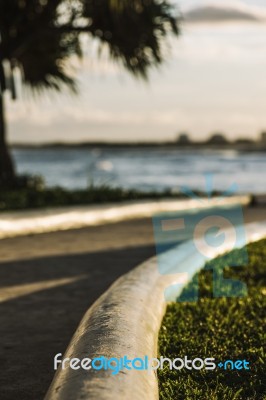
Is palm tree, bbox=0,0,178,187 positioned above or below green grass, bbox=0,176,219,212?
above

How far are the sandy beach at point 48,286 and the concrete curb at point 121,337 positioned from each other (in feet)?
1.48

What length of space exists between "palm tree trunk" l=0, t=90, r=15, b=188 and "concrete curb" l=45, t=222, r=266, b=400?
10151 mm

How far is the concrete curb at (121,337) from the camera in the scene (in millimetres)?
3285

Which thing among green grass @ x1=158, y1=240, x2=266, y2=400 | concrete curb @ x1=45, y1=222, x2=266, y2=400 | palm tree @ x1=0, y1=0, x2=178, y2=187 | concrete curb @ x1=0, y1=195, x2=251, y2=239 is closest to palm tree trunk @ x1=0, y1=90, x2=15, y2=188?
palm tree @ x1=0, y1=0, x2=178, y2=187

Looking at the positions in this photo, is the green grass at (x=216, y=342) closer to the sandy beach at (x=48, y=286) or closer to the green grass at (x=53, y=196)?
the sandy beach at (x=48, y=286)

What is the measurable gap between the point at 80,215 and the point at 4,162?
4.44 meters

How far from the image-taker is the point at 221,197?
17.6 meters

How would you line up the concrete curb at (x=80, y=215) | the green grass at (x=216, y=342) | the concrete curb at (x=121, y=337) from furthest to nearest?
the concrete curb at (x=80, y=215), the green grass at (x=216, y=342), the concrete curb at (x=121, y=337)

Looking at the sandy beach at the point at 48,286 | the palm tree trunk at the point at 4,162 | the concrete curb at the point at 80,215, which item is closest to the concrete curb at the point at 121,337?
the sandy beach at the point at 48,286

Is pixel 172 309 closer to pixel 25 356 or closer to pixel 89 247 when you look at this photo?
pixel 25 356

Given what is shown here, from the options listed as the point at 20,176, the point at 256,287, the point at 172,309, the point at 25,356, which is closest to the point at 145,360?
the point at 25,356

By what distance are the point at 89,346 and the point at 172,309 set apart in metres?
2.16

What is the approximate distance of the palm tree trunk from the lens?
16.2 m

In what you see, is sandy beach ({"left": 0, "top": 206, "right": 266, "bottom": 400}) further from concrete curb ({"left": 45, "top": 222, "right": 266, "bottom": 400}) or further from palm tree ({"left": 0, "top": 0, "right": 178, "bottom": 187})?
palm tree ({"left": 0, "top": 0, "right": 178, "bottom": 187})
